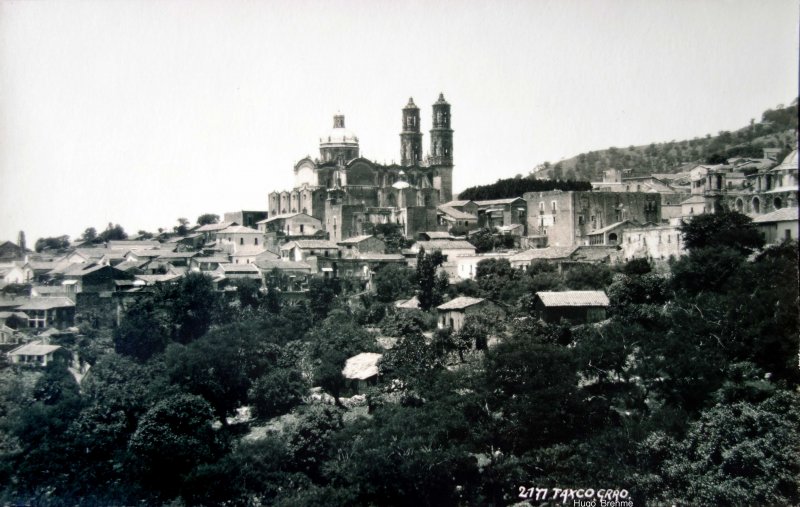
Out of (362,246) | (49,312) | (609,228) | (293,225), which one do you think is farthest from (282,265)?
(609,228)

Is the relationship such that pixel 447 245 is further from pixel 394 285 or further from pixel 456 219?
pixel 456 219

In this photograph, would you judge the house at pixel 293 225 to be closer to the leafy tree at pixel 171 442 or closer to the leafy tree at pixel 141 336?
the leafy tree at pixel 141 336

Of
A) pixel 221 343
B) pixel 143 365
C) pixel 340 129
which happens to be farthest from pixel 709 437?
pixel 340 129

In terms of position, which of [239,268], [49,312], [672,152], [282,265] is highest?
[672,152]

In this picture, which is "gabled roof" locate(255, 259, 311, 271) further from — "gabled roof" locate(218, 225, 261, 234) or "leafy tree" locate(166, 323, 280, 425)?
"leafy tree" locate(166, 323, 280, 425)

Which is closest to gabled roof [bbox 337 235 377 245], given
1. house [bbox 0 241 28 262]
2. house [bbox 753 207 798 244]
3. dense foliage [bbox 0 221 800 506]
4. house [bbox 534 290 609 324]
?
dense foliage [bbox 0 221 800 506]

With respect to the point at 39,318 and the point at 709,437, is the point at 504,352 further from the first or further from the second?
the point at 39,318
